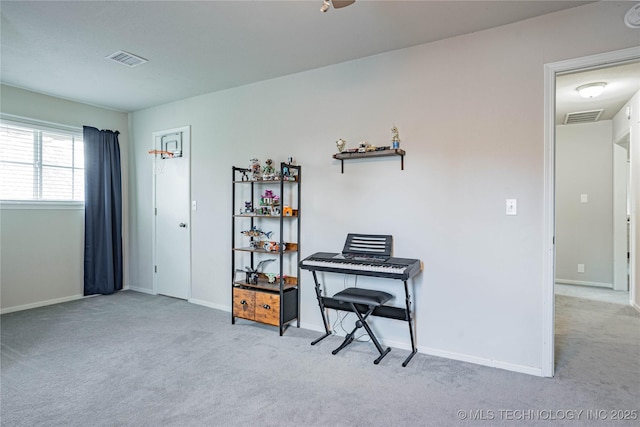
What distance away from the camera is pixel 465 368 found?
2.54m

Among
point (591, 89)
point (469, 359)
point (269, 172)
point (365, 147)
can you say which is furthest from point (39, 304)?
point (591, 89)

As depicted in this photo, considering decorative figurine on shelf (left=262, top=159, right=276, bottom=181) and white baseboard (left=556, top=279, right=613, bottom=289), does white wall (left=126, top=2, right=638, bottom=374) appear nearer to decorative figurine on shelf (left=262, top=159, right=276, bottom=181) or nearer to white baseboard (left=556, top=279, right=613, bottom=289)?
decorative figurine on shelf (left=262, top=159, right=276, bottom=181)

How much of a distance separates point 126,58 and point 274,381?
9.94ft

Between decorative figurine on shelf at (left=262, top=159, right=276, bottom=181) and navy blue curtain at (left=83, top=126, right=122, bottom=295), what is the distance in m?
2.61

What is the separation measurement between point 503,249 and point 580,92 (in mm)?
2522

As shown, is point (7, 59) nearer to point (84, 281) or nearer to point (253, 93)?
point (253, 93)

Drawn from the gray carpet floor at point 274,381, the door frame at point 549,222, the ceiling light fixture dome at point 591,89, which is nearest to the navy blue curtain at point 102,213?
the gray carpet floor at point 274,381

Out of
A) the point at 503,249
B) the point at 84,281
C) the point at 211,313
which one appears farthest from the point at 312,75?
the point at 84,281

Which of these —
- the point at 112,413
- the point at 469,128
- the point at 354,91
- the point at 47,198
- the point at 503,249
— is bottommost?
the point at 112,413

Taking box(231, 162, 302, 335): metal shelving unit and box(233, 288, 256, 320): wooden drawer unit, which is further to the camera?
box(233, 288, 256, 320): wooden drawer unit

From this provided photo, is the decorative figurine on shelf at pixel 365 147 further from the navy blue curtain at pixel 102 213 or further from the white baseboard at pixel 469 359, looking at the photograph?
the navy blue curtain at pixel 102 213

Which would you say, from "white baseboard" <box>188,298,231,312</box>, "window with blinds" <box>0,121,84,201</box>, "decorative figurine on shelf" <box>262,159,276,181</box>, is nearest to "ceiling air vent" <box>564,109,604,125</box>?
"decorative figurine on shelf" <box>262,159,276,181</box>

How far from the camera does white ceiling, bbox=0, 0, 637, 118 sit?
232cm

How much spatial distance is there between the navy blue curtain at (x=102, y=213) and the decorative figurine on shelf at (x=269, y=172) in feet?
8.56
